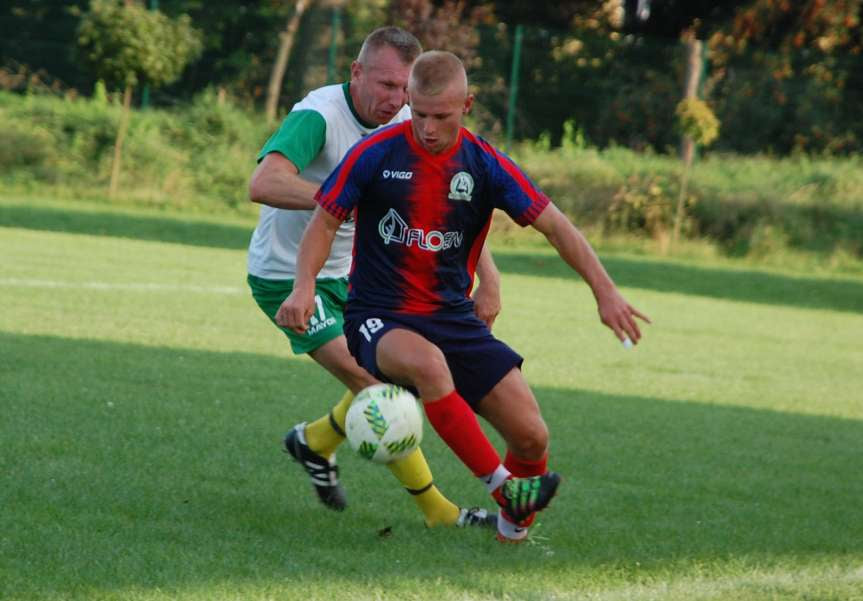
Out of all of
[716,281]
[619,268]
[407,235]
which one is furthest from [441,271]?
[619,268]

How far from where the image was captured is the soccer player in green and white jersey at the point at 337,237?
588 centimetres

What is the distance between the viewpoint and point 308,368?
10297 millimetres

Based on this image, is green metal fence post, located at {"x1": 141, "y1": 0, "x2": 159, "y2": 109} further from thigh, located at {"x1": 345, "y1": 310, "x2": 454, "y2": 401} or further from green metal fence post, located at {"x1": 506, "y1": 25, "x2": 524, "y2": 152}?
thigh, located at {"x1": 345, "y1": 310, "x2": 454, "y2": 401}

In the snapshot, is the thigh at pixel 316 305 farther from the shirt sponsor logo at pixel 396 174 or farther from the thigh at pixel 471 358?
the shirt sponsor logo at pixel 396 174

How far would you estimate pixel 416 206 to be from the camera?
547cm

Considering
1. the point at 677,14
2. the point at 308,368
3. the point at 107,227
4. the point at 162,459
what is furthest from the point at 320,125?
the point at 677,14

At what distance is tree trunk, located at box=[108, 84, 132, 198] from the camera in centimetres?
2525

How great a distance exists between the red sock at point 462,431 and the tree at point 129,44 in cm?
2006

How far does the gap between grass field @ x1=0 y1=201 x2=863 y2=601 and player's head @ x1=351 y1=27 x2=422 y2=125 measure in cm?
166

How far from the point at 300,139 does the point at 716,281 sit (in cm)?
1585

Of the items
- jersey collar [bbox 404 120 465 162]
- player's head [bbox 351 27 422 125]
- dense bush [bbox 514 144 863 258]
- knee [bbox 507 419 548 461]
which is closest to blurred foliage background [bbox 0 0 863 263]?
dense bush [bbox 514 144 863 258]

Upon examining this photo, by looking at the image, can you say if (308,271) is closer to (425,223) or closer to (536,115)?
(425,223)

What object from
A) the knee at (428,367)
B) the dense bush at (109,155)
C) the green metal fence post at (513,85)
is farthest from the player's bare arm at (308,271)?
the green metal fence post at (513,85)

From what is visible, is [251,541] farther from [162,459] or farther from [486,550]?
[162,459]
